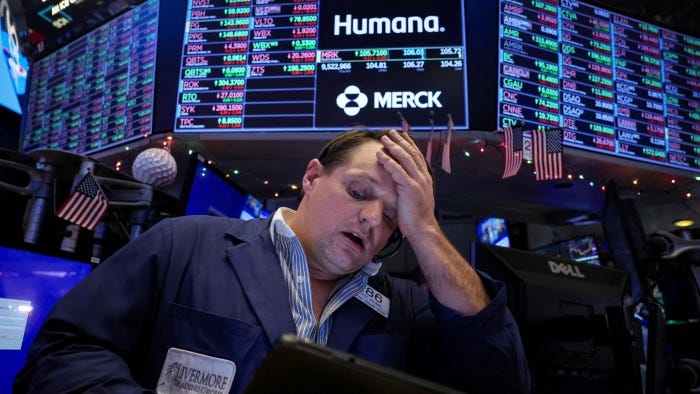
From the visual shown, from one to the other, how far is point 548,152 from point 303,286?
9.04 ft

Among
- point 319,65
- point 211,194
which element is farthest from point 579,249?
point 211,194

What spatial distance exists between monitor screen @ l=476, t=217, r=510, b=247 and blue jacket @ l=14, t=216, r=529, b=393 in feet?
11.1

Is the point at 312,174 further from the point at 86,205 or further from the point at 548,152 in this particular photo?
the point at 548,152

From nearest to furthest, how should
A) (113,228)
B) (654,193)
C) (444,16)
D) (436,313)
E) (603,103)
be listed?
(436,313), (113,228), (444,16), (603,103), (654,193)

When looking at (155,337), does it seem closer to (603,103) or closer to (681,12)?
(603,103)

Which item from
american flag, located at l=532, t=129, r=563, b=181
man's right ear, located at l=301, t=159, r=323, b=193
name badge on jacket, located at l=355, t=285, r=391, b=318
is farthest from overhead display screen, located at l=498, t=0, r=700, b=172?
name badge on jacket, located at l=355, t=285, r=391, b=318

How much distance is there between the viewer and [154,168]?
3029mm

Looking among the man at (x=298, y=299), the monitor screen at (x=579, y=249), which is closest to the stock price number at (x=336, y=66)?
the monitor screen at (x=579, y=249)

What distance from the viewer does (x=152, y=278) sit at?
1.10 m

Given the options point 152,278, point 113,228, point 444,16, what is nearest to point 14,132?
point 113,228

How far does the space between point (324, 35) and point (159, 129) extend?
1.38m

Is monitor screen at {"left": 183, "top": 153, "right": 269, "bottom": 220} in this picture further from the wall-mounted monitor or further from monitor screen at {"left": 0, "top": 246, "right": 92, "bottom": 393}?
the wall-mounted monitor

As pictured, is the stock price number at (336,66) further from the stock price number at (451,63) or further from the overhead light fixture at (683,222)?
the overhead light fixture at (683,222)

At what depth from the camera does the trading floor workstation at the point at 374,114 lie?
2443mm
